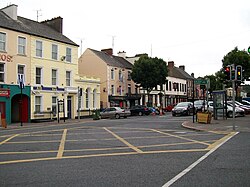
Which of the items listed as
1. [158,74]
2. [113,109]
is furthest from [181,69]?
[113,109]

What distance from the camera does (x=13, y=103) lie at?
32781mm

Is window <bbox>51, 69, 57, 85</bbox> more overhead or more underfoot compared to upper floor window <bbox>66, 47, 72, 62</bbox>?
more underfoot

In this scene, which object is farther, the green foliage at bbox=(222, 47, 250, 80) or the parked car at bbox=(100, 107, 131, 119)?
the green foliage at bbox=(222, 47, 250, 80)

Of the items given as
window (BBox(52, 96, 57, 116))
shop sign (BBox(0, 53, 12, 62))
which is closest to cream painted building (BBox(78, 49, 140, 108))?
window (BBox(52, 96, 57, 116))

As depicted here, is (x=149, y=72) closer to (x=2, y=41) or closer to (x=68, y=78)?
(x=68, y=78)

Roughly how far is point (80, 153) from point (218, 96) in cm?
1780

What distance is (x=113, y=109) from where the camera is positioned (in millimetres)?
38250

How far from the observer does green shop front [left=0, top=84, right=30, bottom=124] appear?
1171 inches

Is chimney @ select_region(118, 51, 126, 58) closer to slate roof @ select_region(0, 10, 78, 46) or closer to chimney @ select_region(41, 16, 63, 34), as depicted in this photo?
chimney @ select_region(41, 16, 63, 34)

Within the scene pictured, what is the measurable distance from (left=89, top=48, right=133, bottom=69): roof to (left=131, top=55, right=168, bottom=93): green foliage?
3.22 metres

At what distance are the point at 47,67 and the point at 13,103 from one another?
5.32m

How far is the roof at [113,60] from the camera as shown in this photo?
51234mm

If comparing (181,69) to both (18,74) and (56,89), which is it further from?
(18,74)

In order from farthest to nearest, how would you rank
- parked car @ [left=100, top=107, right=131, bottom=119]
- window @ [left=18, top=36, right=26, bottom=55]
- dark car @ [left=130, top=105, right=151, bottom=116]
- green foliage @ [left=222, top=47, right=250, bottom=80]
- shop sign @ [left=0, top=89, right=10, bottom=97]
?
dark car @ [left=130, top=105, right=151, bottom=116] → green foliage @ [left=222, top=47, right=250, bottom=80] → parked car @ [left=100, top=107, right=131, bottom=119] → window @ [left=18, top=36, right=26, bottom=55] → shop sign @ [left=0, top=89, right=10, bottom=97]
